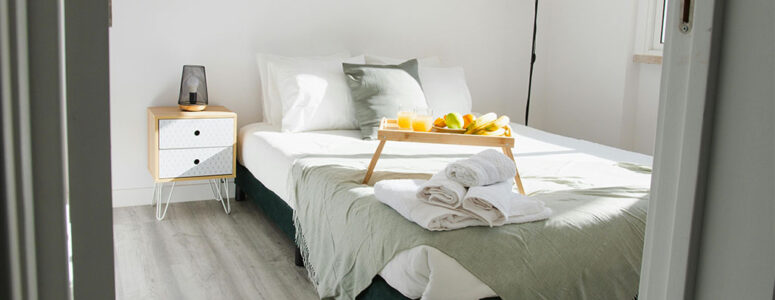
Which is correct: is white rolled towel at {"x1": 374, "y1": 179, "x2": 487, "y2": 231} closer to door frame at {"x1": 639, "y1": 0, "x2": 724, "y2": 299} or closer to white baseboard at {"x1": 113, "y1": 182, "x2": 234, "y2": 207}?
door frame at {"x1": 639, "y1": 0, "x2": 724, "y2": 299}

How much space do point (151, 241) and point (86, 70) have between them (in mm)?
2737

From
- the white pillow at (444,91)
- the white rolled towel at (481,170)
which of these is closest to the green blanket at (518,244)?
the white rolled towel at (481,170)

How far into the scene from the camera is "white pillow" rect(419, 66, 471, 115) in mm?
3783

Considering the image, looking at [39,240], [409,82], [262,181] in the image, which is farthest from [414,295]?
[409,82]

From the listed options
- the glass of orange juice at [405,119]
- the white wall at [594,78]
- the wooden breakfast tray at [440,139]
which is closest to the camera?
the wooden breakfast tray at [440,139]

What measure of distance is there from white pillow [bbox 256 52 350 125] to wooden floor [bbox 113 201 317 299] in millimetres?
535

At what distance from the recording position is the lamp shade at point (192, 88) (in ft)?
11.4

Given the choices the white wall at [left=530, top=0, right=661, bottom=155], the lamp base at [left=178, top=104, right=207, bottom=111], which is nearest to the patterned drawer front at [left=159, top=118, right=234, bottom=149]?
the lamp base at [left=178, top=104, right=207, bottom=111]

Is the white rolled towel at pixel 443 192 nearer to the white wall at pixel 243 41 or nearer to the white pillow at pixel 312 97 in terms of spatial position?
the white pillow at pixel 312 97

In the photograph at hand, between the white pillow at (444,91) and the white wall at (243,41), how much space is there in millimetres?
485

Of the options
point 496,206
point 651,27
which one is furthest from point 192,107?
point 651,27

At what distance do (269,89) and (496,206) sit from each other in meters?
2.11

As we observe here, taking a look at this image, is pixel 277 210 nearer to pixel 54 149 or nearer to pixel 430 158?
pixel 430 158

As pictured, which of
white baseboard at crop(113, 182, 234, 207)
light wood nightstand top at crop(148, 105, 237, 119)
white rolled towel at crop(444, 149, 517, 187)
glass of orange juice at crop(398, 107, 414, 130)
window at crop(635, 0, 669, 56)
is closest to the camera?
white rolled towel at crop(444, 149, 517, 187)
